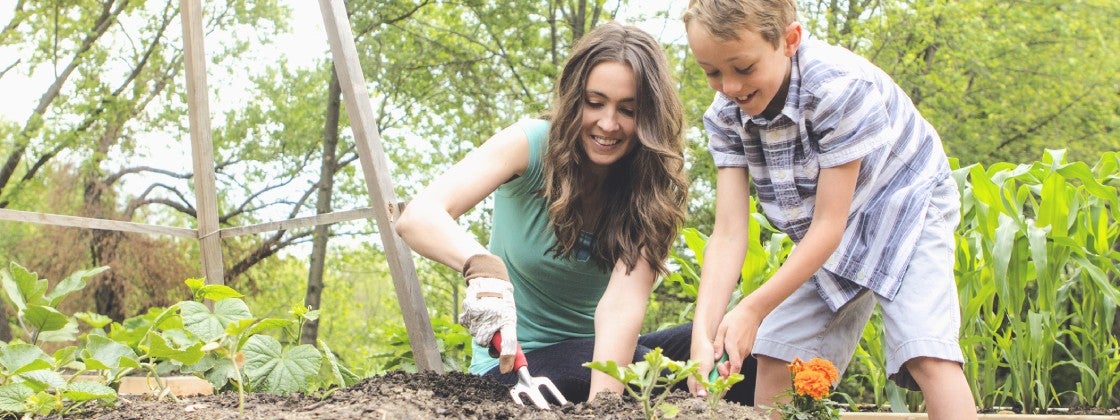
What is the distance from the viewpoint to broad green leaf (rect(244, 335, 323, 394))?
60.3 inches

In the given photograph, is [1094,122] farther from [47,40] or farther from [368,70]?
[47,40]

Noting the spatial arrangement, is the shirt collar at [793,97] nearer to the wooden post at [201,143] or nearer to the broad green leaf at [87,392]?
the broad green leaf at [87,392]

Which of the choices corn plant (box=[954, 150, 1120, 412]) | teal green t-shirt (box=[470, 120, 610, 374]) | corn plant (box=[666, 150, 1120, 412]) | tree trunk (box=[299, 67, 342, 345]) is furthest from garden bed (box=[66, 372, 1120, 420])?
tree trunk (box=[299, 67, 342, 345])

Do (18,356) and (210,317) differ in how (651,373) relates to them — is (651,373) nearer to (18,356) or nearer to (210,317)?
(210,317)

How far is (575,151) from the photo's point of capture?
165cm

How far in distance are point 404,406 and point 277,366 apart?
1.75 feet

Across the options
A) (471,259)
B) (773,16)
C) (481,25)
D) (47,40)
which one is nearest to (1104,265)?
(773,16)

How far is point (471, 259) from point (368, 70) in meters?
5.80

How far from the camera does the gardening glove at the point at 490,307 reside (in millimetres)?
1257

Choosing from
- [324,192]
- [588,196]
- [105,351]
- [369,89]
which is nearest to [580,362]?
[588,196]

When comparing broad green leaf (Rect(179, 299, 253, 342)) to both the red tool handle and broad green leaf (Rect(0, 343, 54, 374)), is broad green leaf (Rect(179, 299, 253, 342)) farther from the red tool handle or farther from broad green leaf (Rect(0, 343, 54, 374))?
the red tool handle

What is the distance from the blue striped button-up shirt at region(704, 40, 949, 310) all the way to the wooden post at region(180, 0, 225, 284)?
1.60 metres

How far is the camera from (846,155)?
142cm

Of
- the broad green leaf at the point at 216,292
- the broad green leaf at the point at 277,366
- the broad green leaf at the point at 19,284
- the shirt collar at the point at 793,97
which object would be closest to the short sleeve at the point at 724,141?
the shirt collar at the point at 793,97
